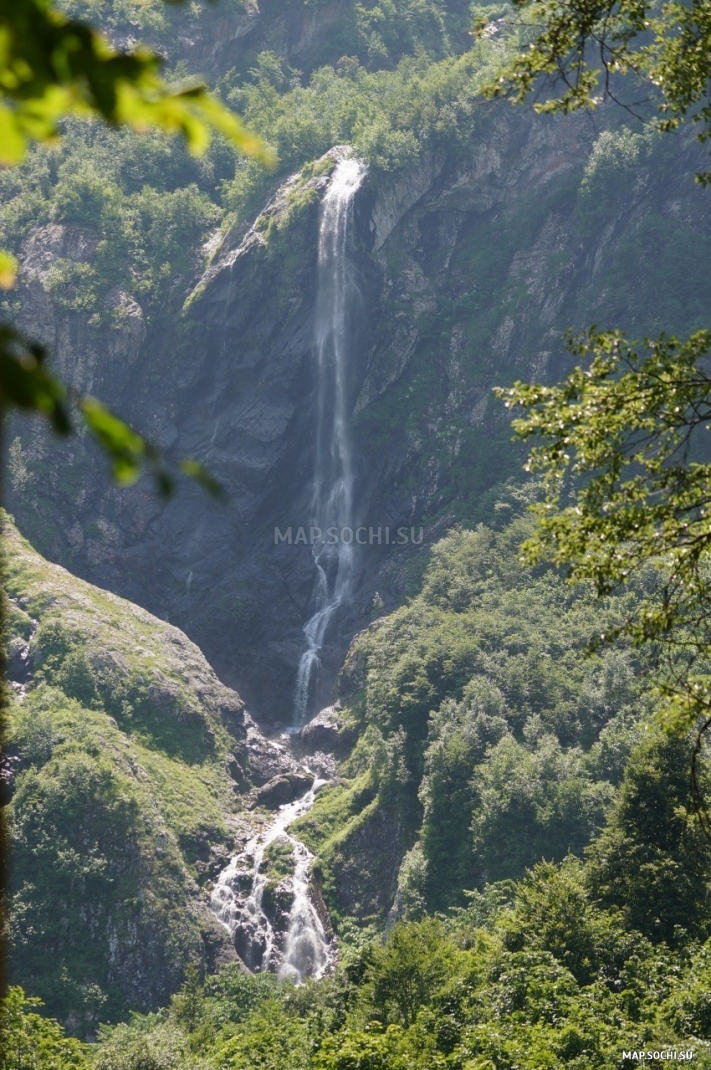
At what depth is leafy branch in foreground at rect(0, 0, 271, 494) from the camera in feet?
6.31

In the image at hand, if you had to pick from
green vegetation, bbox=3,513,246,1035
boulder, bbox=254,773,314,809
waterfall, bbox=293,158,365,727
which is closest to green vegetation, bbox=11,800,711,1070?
green vegetation, bbox=3,513,246,1035

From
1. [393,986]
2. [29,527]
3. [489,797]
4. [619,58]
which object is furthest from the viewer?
[29,527]

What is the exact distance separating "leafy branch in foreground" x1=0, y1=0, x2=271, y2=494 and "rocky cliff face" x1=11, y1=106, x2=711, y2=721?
4335 centimetres

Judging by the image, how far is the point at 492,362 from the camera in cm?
5153

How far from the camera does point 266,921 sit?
33.9m

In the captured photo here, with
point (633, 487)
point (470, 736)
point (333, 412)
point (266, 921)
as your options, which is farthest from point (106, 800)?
point (633, 487)

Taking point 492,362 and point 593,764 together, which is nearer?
point 593,764

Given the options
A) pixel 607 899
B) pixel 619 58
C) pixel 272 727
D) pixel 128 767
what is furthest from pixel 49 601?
pixel 619 58

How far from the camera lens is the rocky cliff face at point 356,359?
48281mm

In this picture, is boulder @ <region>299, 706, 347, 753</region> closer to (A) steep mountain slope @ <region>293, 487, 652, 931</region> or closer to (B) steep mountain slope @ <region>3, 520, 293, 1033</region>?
(A) steep mountain slope @ <region>293, 487, 652, 931</region>

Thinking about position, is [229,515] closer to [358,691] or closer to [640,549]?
[358,691]

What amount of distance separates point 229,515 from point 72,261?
58.3ft

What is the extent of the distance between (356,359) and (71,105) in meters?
52.2

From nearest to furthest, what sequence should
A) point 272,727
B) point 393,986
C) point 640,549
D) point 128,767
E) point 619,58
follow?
point 640,549, point 619,58, point 393,986, point 128,767, point 272,727
